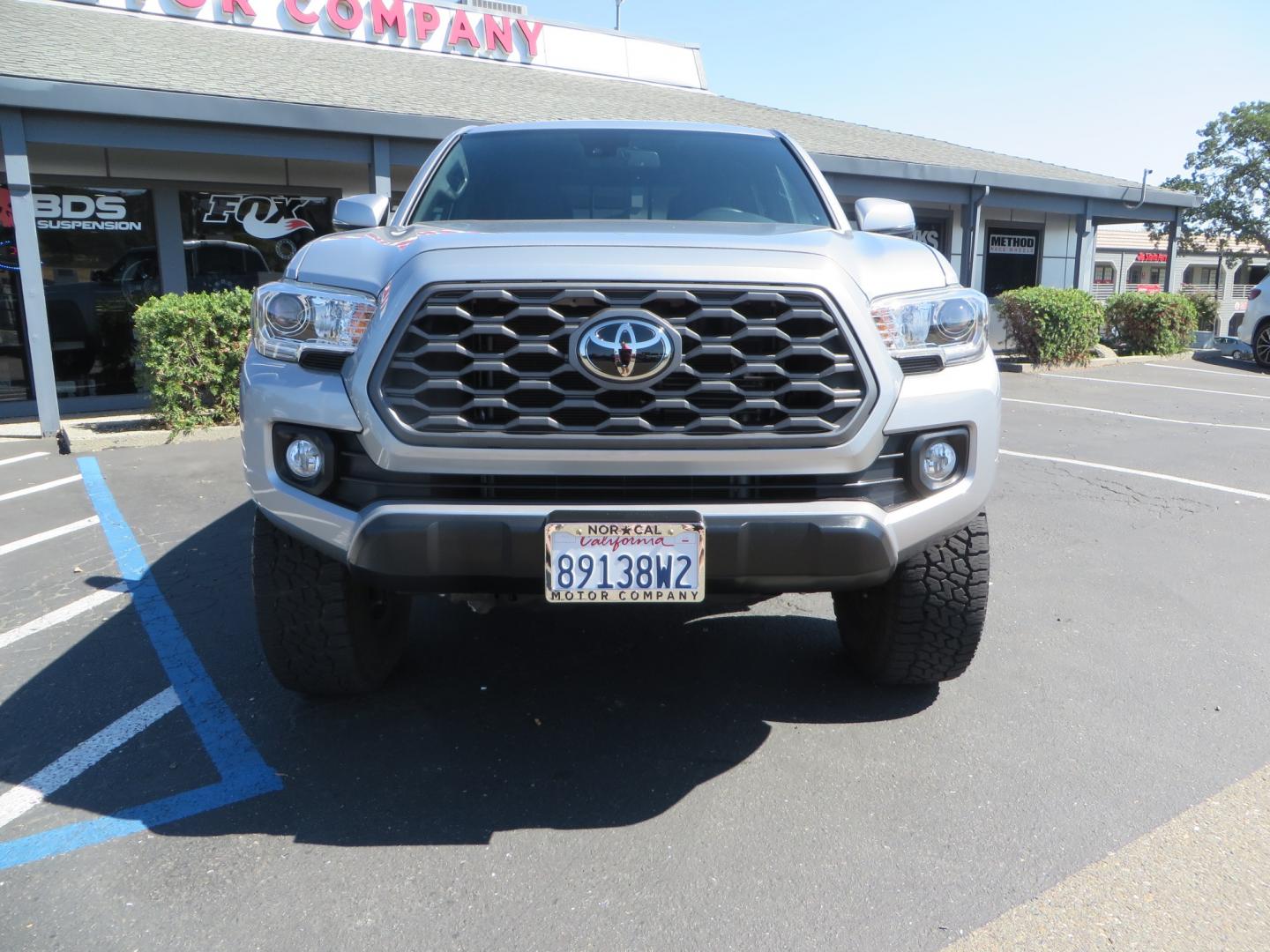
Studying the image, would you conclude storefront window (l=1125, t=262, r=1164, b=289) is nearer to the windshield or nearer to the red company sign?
the red company sign

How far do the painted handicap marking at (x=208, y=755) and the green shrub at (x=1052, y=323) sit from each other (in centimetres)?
1360

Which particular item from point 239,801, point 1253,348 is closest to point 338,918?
point 239,801

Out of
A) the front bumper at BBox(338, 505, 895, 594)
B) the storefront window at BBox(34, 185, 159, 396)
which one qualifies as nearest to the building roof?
the storefront window at BBox(34, 185, 159, 396)

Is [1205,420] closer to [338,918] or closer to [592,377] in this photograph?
[592,377]

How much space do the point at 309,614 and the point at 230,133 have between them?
28.9 feet

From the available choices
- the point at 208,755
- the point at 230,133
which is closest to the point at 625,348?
the point at 208,755

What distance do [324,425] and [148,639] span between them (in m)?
1.91

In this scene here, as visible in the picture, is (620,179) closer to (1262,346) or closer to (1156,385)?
(1156,385)

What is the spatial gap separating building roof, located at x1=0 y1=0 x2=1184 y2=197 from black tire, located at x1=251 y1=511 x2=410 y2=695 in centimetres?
836

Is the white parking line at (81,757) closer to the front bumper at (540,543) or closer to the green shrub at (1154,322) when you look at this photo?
the front bumper at (540,543)

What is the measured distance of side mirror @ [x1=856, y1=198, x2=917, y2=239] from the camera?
11.5 feet

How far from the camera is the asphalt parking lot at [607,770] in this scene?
7.13 ft

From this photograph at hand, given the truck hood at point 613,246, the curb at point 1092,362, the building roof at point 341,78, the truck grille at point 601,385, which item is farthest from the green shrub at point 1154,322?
the truck grille at point 601,385

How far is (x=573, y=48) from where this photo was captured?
17.0m
